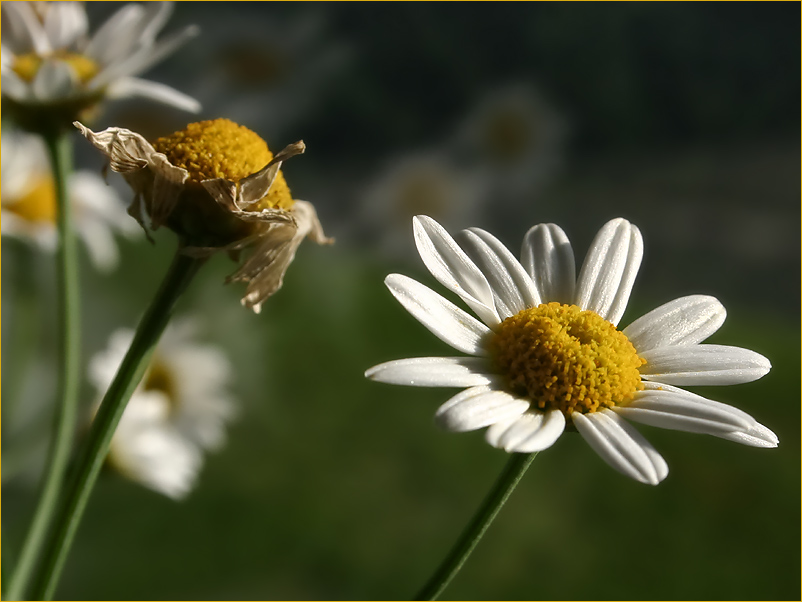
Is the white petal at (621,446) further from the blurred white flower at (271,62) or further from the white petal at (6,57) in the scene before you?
the blurred white flower at (271,62)

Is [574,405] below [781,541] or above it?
above

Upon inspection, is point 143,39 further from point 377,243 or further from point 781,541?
point 377,243

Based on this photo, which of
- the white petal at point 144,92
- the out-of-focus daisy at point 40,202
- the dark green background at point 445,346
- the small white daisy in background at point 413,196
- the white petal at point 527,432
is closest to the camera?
the white petal at point 527,432

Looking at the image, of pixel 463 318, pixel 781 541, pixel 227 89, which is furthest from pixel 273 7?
pixel 463 318

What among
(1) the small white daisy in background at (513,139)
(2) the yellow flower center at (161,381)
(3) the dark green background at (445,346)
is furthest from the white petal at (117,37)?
(1) the small white daisy in background at (513,139)

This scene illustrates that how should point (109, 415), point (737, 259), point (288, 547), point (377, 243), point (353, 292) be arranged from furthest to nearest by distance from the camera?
point (737, 259) → point (377, 243) → point (353, 292) → point (288, 547) → point (109, 415)

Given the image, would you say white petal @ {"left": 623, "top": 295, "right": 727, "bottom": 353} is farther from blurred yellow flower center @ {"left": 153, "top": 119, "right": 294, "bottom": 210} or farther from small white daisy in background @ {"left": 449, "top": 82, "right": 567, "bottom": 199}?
small white daisy in background @ {"left": 449, "top": 82, "right": 567, "bottom": 199}

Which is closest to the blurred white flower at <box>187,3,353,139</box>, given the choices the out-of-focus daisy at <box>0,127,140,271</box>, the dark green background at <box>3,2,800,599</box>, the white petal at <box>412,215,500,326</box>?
the dark green background at <box>3,2,800,599</box>
